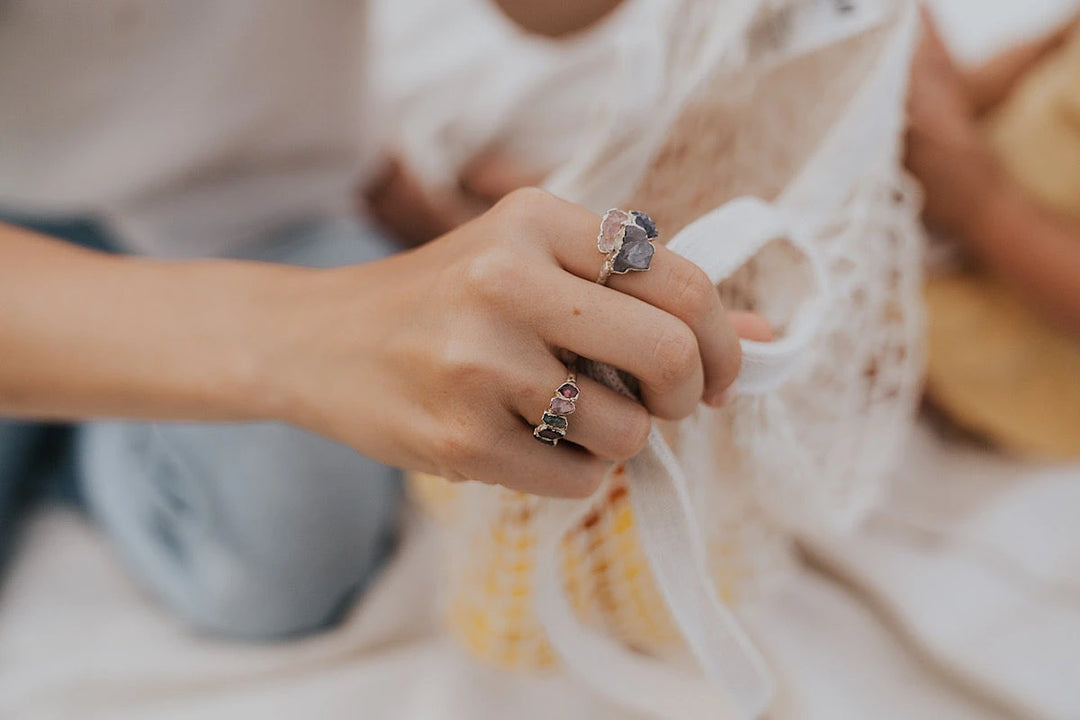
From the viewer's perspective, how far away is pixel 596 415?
23 centimetres

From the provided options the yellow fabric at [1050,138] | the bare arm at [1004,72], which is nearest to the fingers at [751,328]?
the yellow fabric at [1050,138]

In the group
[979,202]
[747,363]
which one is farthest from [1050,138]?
Result: [747,363]

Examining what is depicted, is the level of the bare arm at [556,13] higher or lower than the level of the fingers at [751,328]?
higher

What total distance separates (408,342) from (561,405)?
5 cm

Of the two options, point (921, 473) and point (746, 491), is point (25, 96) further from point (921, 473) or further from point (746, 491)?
point (921, 473)

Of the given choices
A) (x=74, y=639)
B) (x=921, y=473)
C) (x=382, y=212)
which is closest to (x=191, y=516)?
(x=74, y=639)

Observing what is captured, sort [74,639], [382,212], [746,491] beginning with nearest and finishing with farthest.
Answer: [746,491]
[74,639]
[382,212]

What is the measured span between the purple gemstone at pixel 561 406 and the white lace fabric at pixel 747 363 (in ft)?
0.16

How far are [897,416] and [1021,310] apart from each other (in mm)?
213

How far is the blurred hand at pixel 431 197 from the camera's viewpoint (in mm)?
672

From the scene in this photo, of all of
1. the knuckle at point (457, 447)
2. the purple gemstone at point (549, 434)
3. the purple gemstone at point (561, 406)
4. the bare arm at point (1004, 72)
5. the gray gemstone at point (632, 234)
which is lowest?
the knuckle at point (457, 447)

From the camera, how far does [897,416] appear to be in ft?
1.27

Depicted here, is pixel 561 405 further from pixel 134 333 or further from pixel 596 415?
pixel 134 333

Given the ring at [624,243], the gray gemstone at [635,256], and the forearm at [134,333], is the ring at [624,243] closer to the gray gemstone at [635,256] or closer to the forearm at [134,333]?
the gray gemstone at [635,256]
